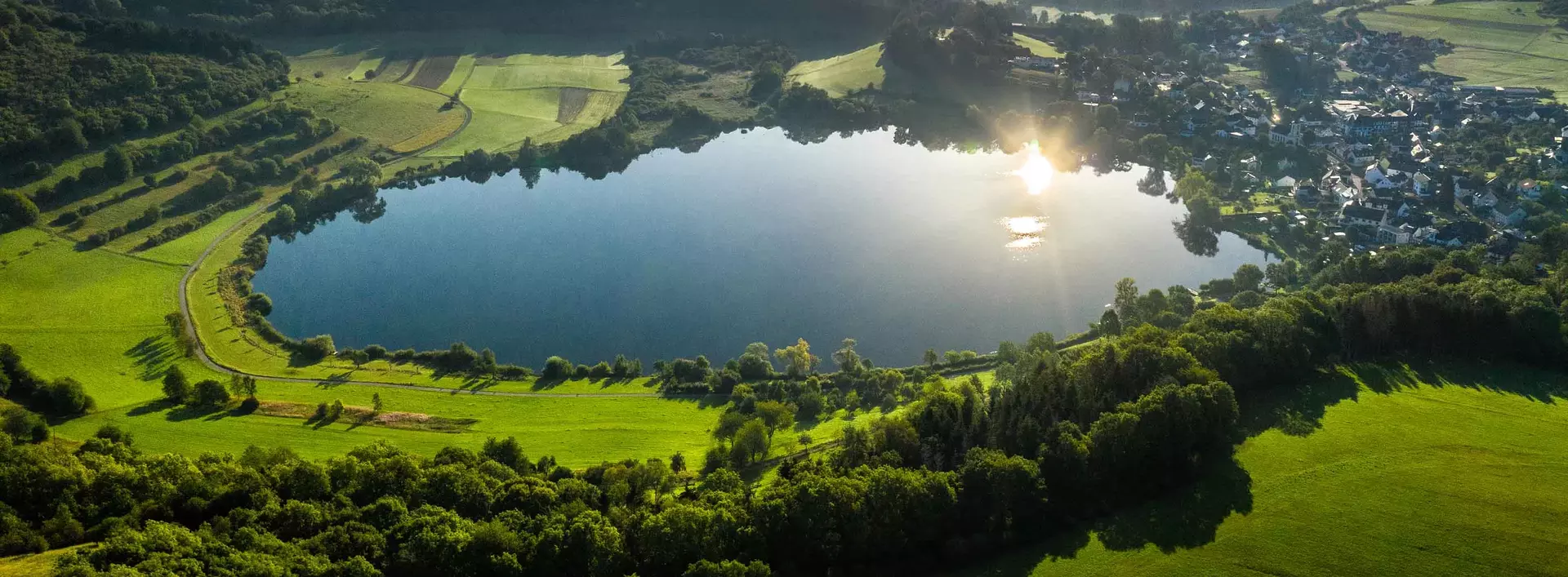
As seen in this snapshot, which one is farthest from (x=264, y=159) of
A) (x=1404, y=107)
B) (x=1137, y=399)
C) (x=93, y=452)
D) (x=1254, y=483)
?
(x=1404, y=107)

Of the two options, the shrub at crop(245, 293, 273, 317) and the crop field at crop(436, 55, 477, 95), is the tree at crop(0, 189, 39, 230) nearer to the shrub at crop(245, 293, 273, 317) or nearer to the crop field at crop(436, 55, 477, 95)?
the shrub at crop(245, 293, 273, 317)

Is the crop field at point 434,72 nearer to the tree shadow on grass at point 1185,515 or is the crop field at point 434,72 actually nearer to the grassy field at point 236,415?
the grassy field at point 236,415

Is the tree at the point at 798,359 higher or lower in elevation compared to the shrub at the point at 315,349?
lower

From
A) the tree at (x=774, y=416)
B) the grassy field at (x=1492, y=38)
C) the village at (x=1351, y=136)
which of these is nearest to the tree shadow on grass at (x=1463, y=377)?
the village at (x=1351, y=136)

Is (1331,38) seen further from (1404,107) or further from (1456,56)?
(1404,107)

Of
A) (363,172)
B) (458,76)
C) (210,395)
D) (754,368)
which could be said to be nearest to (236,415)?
(210,395)

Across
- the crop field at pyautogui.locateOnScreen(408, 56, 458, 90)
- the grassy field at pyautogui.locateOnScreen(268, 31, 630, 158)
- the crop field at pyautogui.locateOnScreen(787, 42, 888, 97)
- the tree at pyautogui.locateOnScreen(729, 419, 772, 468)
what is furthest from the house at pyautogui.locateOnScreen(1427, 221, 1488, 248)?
the crop field at pyautogui.locateOnScreen(408, 56, 458, 90)

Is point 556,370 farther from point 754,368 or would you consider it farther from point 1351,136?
point 1351,136
